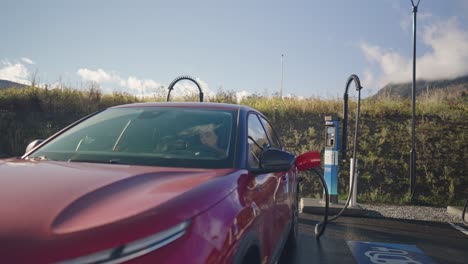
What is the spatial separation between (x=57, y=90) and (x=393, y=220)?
11.8m

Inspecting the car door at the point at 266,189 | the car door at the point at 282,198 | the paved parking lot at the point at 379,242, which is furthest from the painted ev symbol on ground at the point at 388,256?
the car door at the point at 266,189

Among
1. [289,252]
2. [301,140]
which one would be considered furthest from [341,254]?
[301,140]

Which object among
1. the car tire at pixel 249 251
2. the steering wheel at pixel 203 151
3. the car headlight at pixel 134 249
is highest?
the steering wheel at pixel 203 151

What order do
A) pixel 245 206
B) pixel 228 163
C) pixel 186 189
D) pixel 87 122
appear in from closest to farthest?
1. pixel 186 189
2. pixel 245 206
3. pixel 228 163
4. pixel 87 122

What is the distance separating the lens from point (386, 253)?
204 inches

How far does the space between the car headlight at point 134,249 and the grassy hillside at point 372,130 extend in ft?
27.6

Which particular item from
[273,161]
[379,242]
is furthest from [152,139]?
[379,242]

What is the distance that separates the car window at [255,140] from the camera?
9.11ft

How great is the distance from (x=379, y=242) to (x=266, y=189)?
3.67 m

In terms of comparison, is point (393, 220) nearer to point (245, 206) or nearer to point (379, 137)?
point (379, 137)

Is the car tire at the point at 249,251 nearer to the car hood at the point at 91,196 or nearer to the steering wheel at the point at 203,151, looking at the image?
the car hood at the point at 91,196

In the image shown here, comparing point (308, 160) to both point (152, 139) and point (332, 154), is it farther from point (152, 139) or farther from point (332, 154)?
point (332, 154)

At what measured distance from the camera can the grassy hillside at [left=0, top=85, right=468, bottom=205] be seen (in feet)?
32.6

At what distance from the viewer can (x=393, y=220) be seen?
727cm
